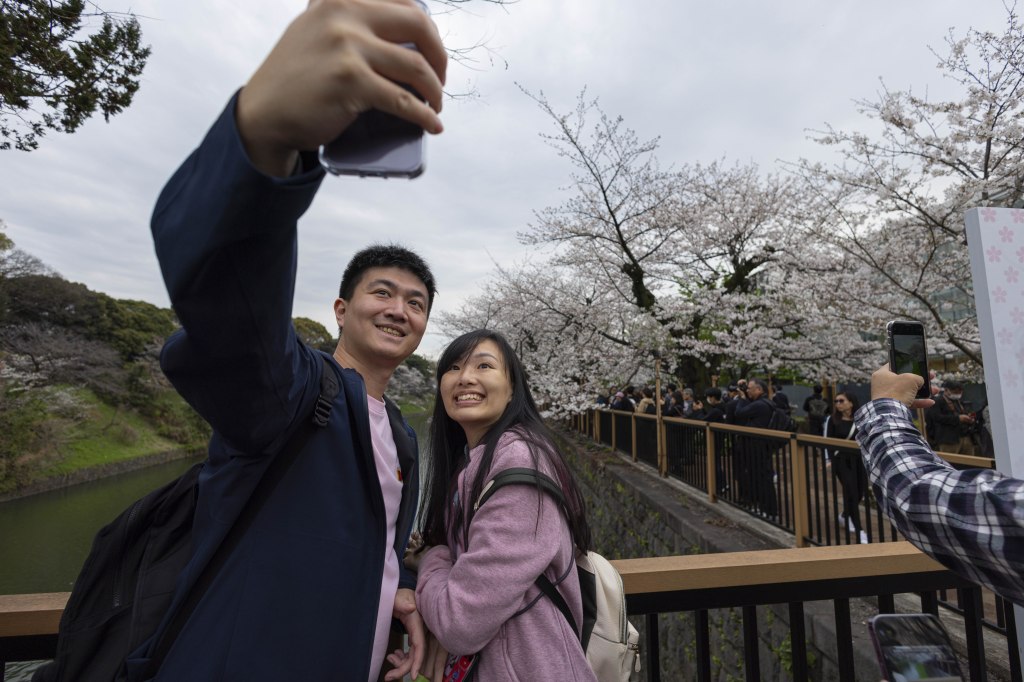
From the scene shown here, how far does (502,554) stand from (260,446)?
1.74 ft

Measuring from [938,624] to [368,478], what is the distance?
3.66ft

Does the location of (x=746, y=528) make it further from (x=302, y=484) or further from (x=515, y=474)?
(x=302, y=484)

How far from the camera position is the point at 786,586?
5.39 ft

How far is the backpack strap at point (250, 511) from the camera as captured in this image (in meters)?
0.85

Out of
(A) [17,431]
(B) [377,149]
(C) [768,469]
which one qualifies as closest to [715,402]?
(C) [768,469]

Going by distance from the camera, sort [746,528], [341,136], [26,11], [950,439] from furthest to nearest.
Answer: [950,439], [746,528], [26,11], [341,136]

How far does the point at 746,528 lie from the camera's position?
545 centimetres

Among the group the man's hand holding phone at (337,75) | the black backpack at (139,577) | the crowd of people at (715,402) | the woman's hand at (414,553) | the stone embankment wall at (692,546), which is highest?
the man's hand holding phone at (337,75)

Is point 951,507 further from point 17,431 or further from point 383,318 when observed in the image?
point 17,431

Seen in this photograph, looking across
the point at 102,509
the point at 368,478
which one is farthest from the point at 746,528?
the point at 102,509

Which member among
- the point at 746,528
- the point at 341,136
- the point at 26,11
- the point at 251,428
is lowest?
the point at 746,528

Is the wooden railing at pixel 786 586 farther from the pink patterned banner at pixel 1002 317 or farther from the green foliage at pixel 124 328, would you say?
the green foliage at pixel 124 328

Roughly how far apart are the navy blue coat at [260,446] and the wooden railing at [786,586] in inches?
36.8

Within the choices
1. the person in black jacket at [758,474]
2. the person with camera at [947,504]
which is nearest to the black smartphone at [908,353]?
the person with camera at [947,504]
